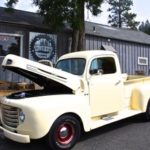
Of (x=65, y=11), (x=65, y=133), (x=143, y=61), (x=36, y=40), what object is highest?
(x=65, y=11)

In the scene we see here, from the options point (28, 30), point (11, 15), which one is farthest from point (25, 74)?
point (11, 15)

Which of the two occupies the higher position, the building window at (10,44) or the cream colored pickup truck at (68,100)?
the building window at (10,44)

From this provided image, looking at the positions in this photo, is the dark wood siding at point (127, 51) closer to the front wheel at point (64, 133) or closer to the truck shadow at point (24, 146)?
the truck shadow at point (24, 146)

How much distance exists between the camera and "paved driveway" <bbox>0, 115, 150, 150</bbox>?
6.75 m

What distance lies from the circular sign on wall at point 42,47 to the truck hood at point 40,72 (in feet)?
24.9

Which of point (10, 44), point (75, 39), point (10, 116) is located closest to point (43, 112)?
point (10, 116)

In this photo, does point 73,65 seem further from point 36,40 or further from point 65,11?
point 36,40

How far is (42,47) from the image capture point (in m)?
15.2

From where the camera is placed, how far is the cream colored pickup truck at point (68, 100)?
612 cm

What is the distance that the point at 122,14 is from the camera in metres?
62.9

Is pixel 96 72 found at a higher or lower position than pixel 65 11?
lower

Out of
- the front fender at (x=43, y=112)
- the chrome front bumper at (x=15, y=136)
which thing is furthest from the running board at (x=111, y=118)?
the chrome front bumper at (x=15, y=136)

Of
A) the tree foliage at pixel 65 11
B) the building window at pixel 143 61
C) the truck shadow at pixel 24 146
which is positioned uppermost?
the tree foliage at pixel 65 11

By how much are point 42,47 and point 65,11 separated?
7.19ft
